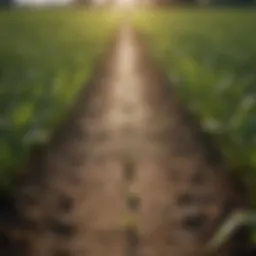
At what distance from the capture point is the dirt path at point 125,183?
3.75 ft

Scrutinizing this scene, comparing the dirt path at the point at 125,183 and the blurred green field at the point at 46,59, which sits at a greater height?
the blurred green field at the point at 46,59

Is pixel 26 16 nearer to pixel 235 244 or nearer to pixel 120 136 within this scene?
pixel 120 136

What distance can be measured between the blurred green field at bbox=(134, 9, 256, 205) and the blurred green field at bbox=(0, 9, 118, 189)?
0.31 ft

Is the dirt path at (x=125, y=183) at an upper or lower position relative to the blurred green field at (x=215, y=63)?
lower

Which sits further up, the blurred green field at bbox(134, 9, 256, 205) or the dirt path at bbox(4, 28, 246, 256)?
the blurred green field at bbox(134, 9, 256, 205)

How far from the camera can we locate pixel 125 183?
119cm

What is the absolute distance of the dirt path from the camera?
114cm

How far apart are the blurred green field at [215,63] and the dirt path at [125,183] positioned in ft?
0.12

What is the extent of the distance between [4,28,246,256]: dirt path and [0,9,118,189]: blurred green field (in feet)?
0.12

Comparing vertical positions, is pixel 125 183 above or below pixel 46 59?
below

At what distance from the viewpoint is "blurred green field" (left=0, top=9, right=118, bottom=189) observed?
122 cm

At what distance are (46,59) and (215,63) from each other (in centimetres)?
31

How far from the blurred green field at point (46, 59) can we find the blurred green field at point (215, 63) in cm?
10

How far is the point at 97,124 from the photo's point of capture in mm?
1218
